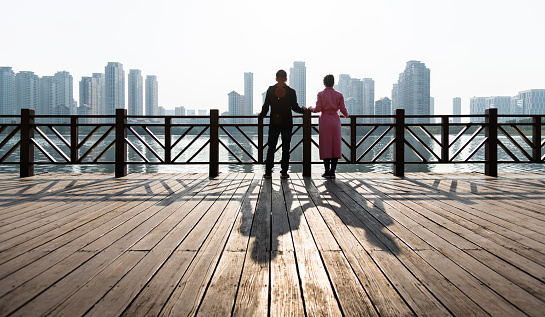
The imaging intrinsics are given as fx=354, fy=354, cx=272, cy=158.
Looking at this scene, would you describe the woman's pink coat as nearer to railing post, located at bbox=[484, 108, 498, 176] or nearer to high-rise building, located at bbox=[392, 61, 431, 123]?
railing post, located at bbox=[484, 108, 498, 176]

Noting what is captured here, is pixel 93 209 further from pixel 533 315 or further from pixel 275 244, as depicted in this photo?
pixel 533 315

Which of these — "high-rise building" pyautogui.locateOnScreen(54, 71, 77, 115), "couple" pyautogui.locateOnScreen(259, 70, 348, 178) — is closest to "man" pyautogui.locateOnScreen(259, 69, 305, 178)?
"couple" pyautogui.locateOnScreen(259, 70, 348, 178)

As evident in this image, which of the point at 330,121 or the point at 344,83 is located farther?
the point at 344,83

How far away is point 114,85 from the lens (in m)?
98.5

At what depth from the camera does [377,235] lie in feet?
8.04

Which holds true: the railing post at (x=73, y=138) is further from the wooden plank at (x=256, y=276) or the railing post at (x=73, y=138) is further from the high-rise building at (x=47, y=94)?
the high-rise building at (x=47, y=94)

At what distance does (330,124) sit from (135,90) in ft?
345

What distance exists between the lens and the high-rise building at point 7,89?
87188 mm

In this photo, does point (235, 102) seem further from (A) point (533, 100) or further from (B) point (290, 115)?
(A) point (533, 100)

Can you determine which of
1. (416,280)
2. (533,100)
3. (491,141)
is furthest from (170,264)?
(533,100)

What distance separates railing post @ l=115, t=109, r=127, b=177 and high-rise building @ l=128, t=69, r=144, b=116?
3788 inches

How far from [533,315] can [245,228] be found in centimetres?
176

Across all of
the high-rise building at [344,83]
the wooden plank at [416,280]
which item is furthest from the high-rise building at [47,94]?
the wooden plank at [416,280]

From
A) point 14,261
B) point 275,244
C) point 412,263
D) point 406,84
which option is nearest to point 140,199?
point 14,261
